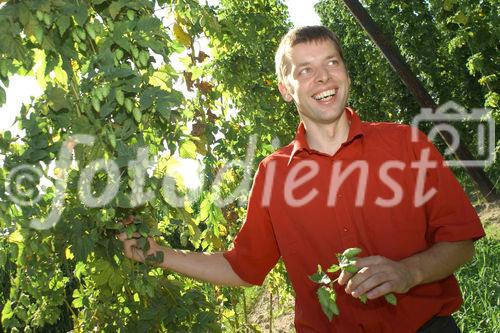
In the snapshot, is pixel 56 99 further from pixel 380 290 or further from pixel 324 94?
pixel 380 290

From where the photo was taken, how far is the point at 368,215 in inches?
79.0

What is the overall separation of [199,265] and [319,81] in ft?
2.50

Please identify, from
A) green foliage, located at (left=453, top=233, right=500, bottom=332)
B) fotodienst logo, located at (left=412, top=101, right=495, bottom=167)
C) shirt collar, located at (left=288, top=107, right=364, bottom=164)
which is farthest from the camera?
fotodienst logo, located at (left=412, top=101, right=495, bottom=167)

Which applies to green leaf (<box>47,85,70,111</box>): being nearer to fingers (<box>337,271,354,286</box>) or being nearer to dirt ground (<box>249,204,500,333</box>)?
fingers (<box>337,271,354,286</box>)

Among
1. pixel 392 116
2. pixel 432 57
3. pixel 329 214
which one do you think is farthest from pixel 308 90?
pixel 392 116

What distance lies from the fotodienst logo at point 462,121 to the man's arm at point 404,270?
5045 mm

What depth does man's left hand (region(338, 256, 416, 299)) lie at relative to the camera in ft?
4.91

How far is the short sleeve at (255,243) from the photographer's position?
2.30 meters

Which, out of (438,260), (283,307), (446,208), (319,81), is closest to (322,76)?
(319,81)

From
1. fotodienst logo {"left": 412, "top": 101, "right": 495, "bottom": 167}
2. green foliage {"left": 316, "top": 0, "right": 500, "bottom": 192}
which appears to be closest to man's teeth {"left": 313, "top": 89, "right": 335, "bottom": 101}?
fotodienst logo {"left": 412, "top": 101, "right": 495, "bottom": 167}

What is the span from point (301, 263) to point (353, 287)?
63 centimetres

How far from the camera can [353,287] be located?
1.50 metres

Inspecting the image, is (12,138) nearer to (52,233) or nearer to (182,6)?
(52,233)

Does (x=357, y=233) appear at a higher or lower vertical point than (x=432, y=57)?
lower
